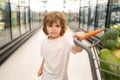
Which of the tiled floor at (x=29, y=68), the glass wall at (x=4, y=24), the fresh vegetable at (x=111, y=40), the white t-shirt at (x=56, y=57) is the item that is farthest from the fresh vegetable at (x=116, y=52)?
the glass wall at (x=4, y=24)

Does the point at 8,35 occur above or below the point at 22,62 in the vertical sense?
above

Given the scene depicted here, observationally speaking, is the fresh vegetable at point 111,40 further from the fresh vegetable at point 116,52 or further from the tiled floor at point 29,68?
the tiled floor at point 29,68

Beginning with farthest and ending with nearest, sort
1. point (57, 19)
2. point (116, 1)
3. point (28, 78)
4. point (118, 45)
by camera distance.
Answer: point (116, 1) < point (28, 78) < point (57, 19) < point (118, 45)

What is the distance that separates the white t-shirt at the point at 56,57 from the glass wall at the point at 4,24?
3803mm

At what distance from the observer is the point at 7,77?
12.5 feet

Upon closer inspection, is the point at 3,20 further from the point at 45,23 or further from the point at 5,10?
the point at 45,23

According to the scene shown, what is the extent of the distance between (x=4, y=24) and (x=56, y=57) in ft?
14.0

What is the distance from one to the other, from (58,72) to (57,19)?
41cm

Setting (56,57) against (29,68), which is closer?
(56,57)

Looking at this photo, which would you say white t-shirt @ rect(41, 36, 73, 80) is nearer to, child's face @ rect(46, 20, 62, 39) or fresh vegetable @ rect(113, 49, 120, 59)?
child's face @ rect(46, 20, 62, 39)

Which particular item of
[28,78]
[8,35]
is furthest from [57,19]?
[8,35]

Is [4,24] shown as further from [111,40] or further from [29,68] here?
[111,40]

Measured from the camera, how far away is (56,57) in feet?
5.51

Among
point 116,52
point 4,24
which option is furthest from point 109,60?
point 4,24
